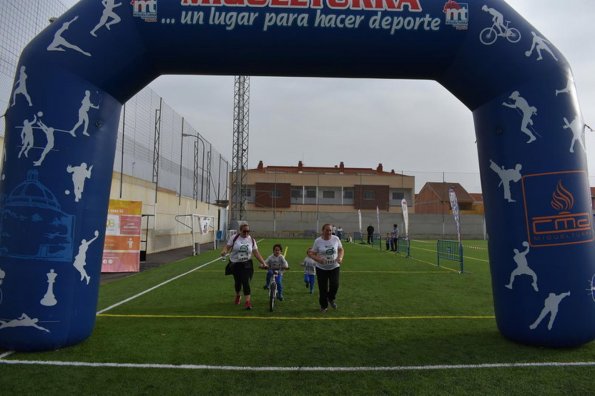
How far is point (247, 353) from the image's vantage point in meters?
5.28

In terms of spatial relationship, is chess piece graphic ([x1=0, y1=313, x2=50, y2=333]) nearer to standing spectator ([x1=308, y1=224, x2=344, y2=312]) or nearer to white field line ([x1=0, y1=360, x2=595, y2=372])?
white field line ([x1=0, y1=360, x2=595, y2=372])

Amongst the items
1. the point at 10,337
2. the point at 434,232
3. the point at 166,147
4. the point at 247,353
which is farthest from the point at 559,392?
the point at 434,232

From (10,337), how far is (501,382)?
5471mm

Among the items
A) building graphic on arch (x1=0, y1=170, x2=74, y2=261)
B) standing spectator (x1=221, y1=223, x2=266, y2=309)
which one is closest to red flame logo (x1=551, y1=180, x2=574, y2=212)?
standing spectator (x1=221, y1=223, x2=266, y2=309)

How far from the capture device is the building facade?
57.4m

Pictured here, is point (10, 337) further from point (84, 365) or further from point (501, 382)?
point (501, 382)

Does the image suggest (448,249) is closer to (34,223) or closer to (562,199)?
(562,199)

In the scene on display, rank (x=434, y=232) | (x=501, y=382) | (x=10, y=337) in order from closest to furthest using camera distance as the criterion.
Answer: (x=501, y=382) → (x=10, y=337) → (x=434, y=232)

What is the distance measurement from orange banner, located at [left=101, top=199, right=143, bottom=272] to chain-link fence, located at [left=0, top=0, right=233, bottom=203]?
3.63 m

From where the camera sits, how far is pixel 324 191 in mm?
58656

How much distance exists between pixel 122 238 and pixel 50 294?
9.33m

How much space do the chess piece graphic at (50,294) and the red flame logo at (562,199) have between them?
20.3 feet

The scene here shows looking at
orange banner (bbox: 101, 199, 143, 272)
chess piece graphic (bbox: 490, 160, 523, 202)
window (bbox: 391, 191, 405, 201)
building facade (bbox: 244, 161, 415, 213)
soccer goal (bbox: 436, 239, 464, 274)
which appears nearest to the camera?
chess piece graphic (bbox: 490, 160, 523, 202)

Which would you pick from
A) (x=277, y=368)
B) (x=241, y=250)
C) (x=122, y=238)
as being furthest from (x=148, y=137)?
(x=277, y=368)
